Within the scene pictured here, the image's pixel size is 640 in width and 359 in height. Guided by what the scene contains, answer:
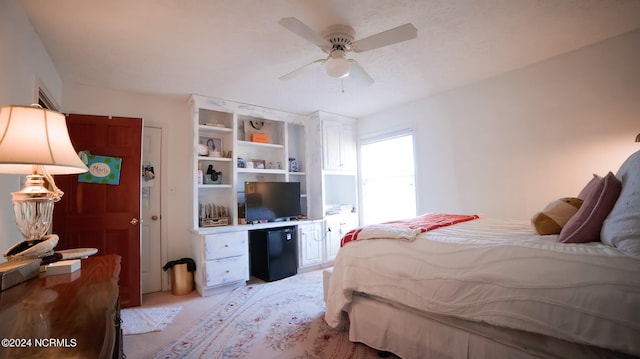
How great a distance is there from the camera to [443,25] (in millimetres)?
2180

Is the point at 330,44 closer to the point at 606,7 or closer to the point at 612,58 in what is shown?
the point at 606,7

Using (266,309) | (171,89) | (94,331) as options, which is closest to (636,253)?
(94,331)

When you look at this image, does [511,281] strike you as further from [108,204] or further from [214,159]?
[108,204]

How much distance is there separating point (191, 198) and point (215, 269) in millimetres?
949

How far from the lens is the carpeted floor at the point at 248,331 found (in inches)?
79.6

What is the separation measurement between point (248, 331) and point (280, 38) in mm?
2498

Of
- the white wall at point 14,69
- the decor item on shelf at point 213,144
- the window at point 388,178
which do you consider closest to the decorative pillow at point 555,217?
the window at point 388,178

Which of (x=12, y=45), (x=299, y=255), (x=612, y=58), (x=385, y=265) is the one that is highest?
(x=612, y=58)

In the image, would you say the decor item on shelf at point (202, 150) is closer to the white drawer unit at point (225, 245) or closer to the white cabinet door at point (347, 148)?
the white drawer unit at point (225, 245)

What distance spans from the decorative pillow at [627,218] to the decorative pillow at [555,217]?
31cm

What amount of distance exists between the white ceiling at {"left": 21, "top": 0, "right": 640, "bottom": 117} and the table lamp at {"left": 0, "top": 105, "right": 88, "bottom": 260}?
1200mm

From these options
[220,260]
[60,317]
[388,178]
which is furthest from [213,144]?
[60,317]

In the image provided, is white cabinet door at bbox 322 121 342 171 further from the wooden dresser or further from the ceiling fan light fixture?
the wooden dresser

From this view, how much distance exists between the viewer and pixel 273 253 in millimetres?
3701
